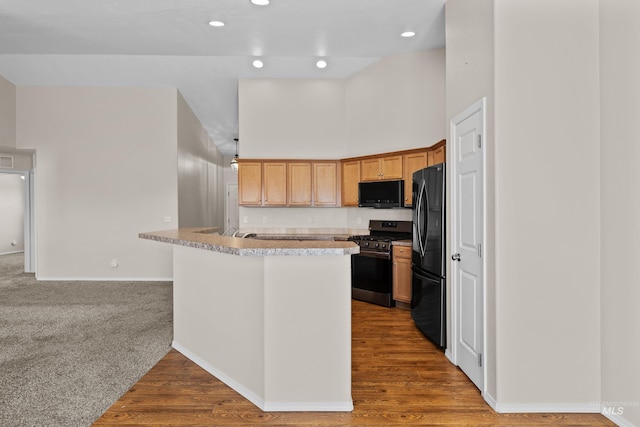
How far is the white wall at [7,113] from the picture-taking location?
631 cm

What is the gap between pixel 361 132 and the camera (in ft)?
19.8

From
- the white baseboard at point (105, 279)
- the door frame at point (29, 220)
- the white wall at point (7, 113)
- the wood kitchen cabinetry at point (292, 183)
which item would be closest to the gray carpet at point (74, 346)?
the white baseboard at point (105, 279)

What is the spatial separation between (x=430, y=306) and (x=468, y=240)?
99 cm

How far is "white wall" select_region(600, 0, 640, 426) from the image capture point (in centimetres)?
218

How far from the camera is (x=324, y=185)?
618 cm

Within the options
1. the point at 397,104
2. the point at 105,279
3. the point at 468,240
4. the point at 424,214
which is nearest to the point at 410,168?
the point at 397,104

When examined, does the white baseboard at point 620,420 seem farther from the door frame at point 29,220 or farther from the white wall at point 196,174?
the door frame at point 29,220

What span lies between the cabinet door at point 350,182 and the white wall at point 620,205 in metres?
3.70

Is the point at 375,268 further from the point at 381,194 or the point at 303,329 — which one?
the point at 303,329

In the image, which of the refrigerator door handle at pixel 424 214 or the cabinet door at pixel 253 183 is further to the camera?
the cabinet door at pixel 253 183

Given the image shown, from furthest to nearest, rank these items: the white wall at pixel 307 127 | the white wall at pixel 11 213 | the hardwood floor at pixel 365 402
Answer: the white wall at pixel 11 213
the white wall at pixel 307 127
the hardwood floor at pixel 365 402

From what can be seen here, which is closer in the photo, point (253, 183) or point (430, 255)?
point (430, 255)

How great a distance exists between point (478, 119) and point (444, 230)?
3.50 ft

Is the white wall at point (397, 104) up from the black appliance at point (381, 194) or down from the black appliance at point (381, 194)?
up
